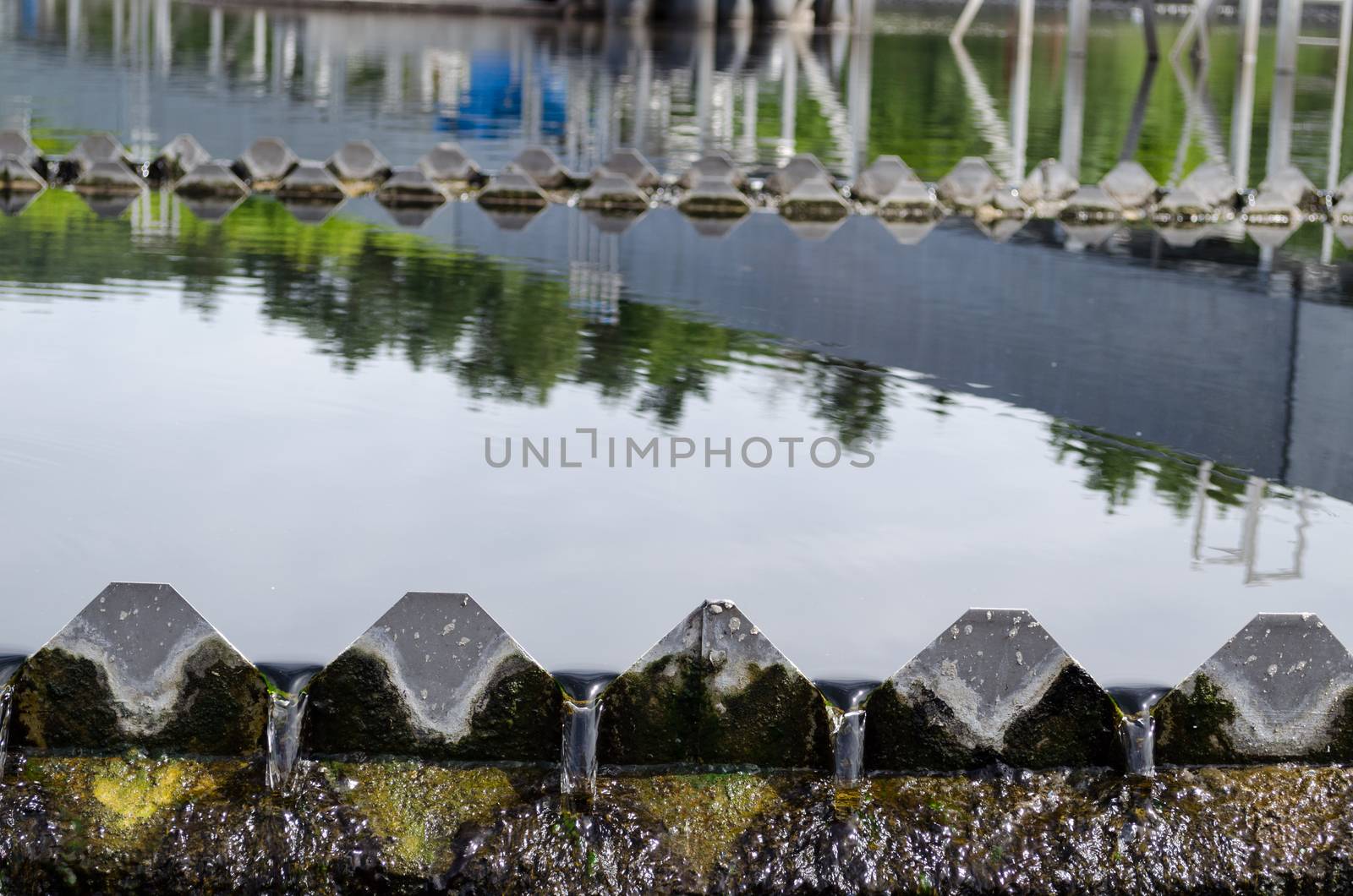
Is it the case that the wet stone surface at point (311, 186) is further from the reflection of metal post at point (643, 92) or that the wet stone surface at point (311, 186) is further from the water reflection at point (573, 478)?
the reflection of metal post at point (643, 92)

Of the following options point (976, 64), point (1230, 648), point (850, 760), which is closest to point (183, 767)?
point (850, 760)

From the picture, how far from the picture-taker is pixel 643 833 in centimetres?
295

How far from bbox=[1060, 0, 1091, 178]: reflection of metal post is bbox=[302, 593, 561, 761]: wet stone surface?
7.87 metres

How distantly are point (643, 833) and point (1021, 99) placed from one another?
44.2ft

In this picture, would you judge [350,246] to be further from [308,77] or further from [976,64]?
[976,64]

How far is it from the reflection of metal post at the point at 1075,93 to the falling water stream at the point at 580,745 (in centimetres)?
783

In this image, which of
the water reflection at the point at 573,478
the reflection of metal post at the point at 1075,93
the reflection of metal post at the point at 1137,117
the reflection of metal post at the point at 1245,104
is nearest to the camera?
the water reflection at the point at 573,478

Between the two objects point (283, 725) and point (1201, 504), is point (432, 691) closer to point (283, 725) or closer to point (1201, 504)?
point (283, 725)

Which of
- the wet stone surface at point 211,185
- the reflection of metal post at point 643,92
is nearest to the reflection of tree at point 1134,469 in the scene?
the wet stone surface at point 211,185

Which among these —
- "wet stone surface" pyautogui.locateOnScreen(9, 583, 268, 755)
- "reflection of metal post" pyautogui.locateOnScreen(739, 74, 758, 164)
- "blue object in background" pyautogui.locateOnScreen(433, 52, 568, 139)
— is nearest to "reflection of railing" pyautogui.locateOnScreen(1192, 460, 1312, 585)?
"wet stone surface" pyautogui.locateOnScreen(9, 583, 268, 755)

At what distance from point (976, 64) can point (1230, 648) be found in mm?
17726

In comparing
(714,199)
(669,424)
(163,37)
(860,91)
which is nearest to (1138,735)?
(669,424)

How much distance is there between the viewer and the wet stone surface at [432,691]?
10.2 ft

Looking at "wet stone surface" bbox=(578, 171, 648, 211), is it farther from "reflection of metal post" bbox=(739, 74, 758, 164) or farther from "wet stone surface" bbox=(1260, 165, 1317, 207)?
"wet stone surface" bbox=(1260, 165, 1317, 207)
